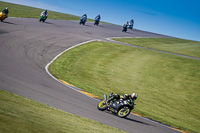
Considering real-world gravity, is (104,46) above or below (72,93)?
above

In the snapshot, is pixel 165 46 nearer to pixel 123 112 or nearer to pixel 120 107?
pixel 123 112

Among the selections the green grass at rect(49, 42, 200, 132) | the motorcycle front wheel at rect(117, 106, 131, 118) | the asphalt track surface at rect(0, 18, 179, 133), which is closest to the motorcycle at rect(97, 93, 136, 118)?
the motorcycle front wheel at rect(117, 106, 131, 118)

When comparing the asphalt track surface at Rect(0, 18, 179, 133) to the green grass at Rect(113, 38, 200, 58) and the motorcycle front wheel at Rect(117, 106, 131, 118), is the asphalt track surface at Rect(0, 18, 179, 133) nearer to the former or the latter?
the motorcycle front wheel at Rect(117, 106, 131, 118)

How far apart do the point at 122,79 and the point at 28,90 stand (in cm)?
921

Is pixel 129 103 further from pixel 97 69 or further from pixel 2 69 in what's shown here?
pixel 97 69

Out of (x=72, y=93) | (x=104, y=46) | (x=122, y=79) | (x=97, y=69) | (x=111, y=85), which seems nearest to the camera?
(x=72, y=93)

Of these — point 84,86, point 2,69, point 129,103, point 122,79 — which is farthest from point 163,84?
point 2,69

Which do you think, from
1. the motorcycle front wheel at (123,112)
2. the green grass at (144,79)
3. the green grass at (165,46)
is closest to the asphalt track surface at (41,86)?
the motorcycle front wheel at (123,112)

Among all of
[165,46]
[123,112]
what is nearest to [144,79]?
[123,112]

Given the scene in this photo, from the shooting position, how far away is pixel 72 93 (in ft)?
41.6

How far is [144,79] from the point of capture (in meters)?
19.3

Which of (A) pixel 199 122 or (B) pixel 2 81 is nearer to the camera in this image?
(B) pixel 2 81

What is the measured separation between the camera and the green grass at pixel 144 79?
14.7 meters

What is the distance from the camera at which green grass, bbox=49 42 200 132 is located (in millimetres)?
14742
